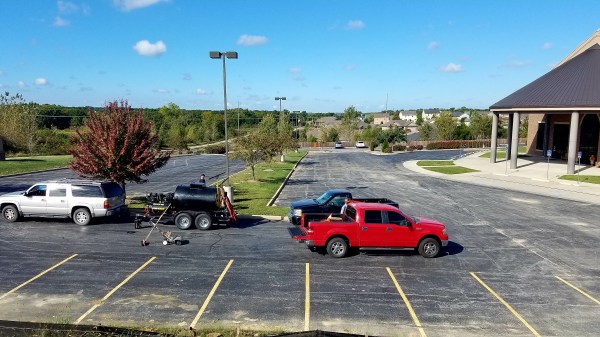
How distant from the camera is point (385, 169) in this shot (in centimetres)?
4594

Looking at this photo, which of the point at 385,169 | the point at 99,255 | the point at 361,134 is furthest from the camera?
the point at 361,134

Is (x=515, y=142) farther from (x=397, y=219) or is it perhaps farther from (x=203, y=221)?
(x=203, y=221)

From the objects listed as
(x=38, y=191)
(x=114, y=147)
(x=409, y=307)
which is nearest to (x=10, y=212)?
(x=38, y=191)

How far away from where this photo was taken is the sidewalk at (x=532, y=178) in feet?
96.4

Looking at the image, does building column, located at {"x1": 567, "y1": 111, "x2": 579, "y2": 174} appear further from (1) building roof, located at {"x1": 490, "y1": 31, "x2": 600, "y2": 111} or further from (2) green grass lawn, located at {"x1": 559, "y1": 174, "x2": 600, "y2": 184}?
(2) green grass lawn, located at {"x1": 559, "y1": 174, "x2": 600, "y2": 184}

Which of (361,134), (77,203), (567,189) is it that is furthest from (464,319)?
(361,134)

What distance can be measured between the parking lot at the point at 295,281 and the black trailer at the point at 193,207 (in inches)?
19.3

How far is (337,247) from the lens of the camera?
14242 millimetres

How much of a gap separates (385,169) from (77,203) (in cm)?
3380

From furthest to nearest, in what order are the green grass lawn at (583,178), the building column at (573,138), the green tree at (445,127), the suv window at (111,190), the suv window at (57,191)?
1. the green tree at (445,127)
2. the building column at (573,138)
3. the green grass lawn at (583,178)
4. the suv window at (111,190)
5. the suv window at (57,191)

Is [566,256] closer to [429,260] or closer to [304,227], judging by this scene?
[429,260]

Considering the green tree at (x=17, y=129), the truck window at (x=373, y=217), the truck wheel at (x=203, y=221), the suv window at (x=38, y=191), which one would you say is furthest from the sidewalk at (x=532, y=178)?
the green tree at (x=17, y=129)

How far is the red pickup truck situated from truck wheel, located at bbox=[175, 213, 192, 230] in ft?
17.8

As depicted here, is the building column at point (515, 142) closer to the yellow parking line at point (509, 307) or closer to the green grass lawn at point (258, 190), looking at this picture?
Result: the green grass lawn at point (258, 190)
